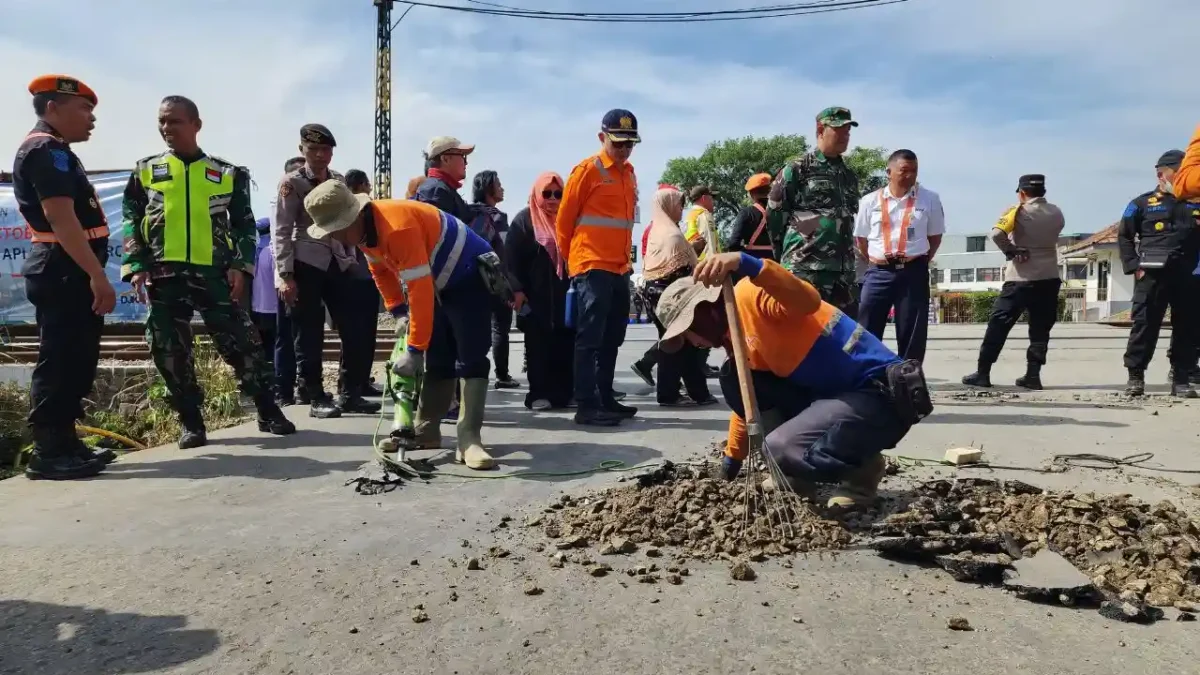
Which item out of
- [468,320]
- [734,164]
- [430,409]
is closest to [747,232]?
[468,320]

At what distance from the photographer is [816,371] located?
3.39m

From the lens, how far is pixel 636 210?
5738 millimetres

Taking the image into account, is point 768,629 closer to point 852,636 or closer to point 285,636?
point 852,636

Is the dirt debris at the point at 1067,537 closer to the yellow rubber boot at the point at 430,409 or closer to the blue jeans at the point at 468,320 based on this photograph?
the blue jeans at the point at 468,320

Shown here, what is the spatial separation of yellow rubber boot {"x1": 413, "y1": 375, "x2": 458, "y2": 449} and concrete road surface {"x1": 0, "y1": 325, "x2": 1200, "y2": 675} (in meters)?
0.65

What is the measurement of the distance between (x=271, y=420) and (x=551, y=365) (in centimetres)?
219

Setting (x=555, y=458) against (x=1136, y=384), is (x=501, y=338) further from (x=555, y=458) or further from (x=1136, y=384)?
(x=1136, y=384)

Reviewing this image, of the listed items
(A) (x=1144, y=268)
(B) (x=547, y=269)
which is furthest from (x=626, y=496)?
(A) (x=1144, y=268)

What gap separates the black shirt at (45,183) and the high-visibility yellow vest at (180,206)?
17.2 inches

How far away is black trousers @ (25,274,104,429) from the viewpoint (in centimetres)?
419

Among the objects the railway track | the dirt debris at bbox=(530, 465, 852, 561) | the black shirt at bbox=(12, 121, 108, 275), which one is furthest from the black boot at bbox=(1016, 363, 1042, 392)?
the black shirt at bbox=(12, 121, 108, 275)

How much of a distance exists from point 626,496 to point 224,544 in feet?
5.20

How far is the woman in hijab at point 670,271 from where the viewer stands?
6188mm

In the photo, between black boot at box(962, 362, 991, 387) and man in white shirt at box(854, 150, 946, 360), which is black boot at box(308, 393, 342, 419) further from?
black boot at box(962, 362, 991, 387)
